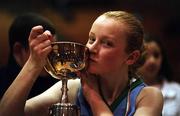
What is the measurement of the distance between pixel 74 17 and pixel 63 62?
9.81 feet

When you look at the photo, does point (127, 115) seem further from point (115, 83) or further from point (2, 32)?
point (2, 32)

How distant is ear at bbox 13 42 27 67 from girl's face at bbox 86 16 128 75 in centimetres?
48

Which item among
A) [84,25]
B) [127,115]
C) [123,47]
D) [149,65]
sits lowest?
[84,25]

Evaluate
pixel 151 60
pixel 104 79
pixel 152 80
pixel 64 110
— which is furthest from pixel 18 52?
pixel 152 80

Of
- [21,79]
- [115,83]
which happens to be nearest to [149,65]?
[115,83]

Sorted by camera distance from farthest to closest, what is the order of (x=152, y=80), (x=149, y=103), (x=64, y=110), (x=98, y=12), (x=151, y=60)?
(x=98, y=12)
(x=152, y=80)
(x=151, y=60)
(x=149, y=103)
(x=64, y=110)

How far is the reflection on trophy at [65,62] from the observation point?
1142 millimetres

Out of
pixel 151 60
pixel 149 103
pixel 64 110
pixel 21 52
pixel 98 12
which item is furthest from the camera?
pixel 98 12

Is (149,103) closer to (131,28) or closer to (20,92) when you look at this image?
(131,28)

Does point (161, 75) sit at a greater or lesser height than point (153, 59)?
lesser

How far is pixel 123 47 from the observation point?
125cm

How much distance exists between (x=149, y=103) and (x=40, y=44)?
0.29m

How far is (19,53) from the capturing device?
1.68 m

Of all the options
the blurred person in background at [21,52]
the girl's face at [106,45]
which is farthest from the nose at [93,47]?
the blurred person in background at [21,52]
